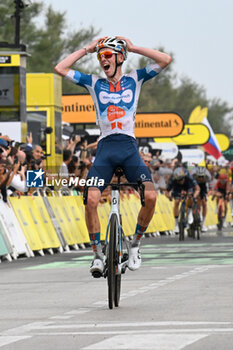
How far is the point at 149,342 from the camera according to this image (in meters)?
8.27

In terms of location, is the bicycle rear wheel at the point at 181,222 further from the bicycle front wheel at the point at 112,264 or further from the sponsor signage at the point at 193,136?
the sponsor signage at the point at 193,136

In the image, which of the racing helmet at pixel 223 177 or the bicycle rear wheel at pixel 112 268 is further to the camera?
the racing helmet at pixel 223 177

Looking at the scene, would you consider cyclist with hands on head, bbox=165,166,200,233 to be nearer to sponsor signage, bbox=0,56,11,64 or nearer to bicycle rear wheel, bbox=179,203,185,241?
A: bicycle rear wheel, bbox=179,203,185,241

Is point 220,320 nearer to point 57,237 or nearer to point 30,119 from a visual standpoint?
point 57,237

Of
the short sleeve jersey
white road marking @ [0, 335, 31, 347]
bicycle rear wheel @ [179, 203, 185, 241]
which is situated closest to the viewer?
white road marking @ [0, 335, 31, 347]

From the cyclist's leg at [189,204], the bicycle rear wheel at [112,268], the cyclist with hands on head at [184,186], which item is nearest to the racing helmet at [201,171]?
the cyclist with hands on head at [184,186]

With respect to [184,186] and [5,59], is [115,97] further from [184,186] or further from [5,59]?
[184,186]

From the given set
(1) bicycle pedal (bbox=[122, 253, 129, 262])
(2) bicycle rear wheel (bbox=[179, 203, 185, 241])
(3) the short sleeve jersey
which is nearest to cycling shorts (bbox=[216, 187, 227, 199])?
(2) bicycle rear wheel (bbox=[179, 203, 185, 241])

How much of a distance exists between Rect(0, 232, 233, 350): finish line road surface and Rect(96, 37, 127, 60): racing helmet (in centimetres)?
238

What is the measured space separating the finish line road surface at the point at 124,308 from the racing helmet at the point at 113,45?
2.38 m

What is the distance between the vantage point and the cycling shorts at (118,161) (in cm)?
1144

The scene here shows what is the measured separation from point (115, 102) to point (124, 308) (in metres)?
1.99

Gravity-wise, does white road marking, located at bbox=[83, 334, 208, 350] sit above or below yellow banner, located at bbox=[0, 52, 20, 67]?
below

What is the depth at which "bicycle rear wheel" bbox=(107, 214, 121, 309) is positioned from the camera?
10.9 metres
